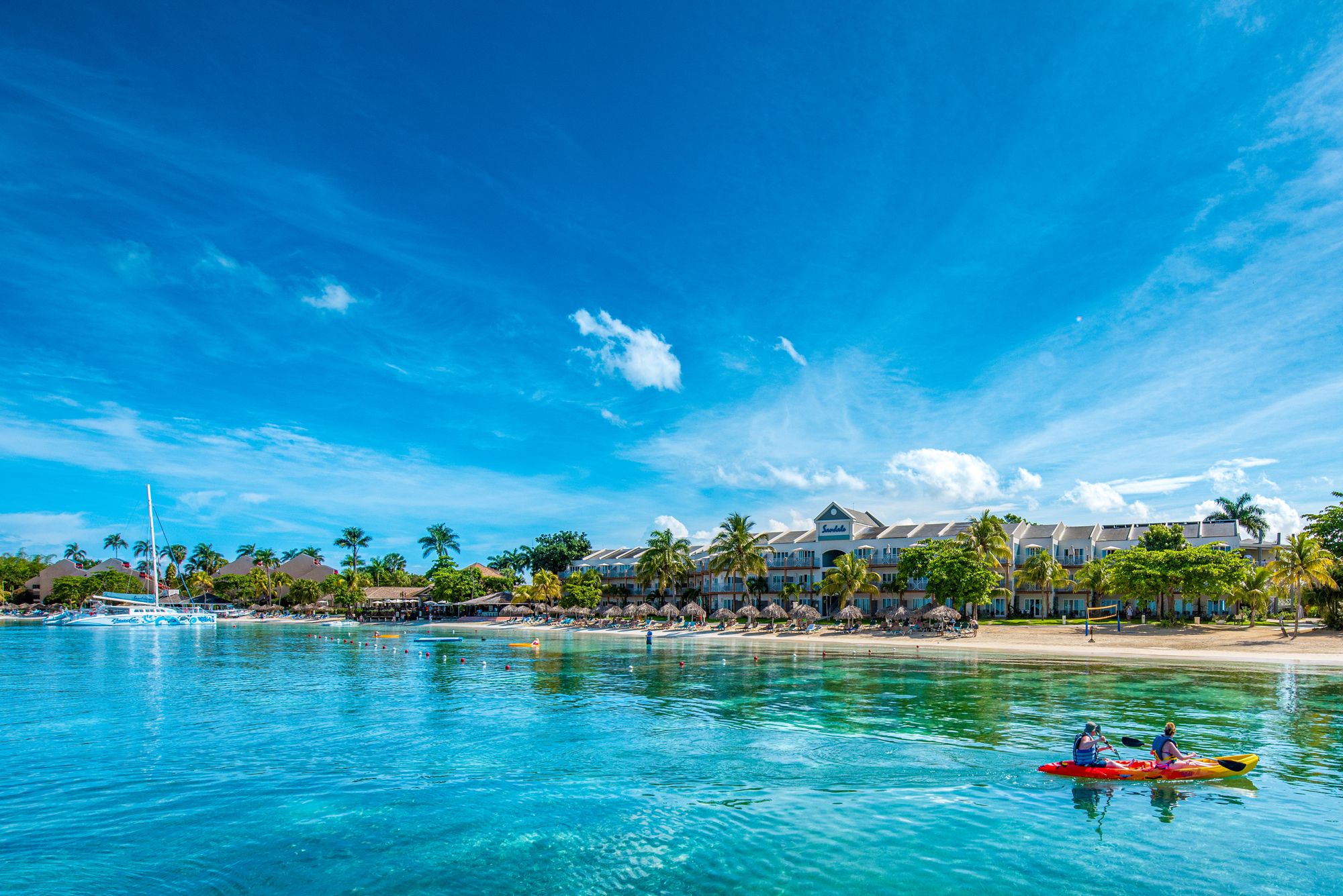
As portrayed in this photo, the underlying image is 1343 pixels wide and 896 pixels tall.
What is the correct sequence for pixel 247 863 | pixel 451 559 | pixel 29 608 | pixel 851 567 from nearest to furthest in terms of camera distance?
pixel 247 863
pixel 851 567
pixel 451 559
pixel 29 608

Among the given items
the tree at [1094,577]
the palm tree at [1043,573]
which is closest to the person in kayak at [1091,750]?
the tree at [1094,577]

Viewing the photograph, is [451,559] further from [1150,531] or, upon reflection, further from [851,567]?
[1150,531]

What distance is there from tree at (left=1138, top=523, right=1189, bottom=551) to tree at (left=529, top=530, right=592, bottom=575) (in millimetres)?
83106

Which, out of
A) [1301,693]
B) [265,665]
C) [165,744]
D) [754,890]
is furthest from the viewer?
[265,665]

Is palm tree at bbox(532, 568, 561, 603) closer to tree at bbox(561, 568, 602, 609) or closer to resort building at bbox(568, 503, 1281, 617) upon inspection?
tree at bbox(561, 568, 602, 609)

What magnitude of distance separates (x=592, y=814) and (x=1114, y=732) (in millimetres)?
19476

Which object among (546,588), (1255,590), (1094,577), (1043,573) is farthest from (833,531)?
(1255,590)

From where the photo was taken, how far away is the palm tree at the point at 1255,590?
2463 inches

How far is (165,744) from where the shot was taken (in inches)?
1054

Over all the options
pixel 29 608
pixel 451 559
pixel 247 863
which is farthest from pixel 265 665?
pixel 29 608

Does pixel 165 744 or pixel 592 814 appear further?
pixel 165 744

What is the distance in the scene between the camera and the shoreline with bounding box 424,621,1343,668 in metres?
52.6

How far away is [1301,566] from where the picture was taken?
57.8 metres

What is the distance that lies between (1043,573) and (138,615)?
121 m
